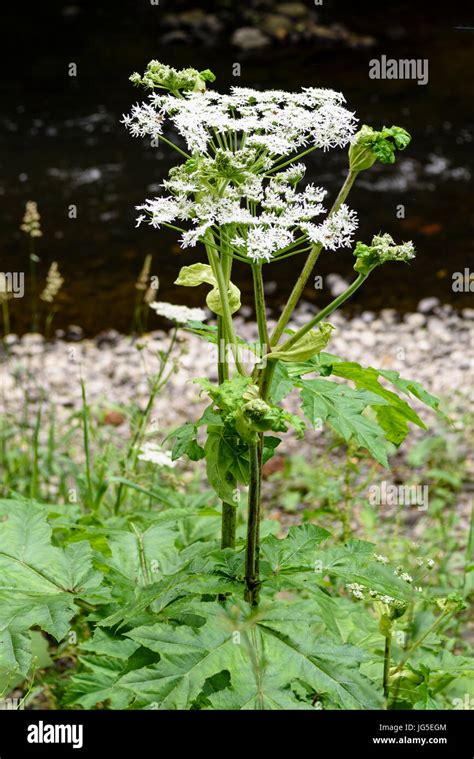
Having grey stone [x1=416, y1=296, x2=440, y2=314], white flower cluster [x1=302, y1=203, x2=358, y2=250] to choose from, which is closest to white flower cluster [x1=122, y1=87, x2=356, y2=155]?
white flower cluster [x1=302, y1=203, x2=358, y2=250]

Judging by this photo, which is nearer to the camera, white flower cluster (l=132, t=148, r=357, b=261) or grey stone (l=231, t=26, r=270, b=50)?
white flower cluster (l=132, t=148, r=357, b=261)

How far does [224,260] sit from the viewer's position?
1.64 m

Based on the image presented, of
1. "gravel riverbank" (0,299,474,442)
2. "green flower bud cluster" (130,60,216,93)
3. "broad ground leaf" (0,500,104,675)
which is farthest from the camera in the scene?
"gravel riverbank" (0,299,474,442)

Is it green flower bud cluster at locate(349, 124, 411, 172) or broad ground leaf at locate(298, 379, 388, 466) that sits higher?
green flower bud cluster at locate(349, 124, 411, 172)

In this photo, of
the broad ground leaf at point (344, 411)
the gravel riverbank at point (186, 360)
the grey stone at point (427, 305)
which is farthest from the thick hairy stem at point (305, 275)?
the grey stone at point (427, 305)

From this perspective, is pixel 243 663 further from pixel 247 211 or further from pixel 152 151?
pixel 152 151

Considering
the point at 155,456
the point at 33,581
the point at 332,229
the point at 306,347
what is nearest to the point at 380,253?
the point at 332,229

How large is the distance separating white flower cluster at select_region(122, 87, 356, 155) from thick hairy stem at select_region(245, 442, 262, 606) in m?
0.52

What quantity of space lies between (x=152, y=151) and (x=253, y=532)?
20.2ft

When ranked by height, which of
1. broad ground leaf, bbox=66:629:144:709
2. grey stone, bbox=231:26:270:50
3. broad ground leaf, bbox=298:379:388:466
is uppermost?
grey stone, bbox=231:26:270:50

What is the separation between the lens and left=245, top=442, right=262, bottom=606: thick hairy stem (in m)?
1.54

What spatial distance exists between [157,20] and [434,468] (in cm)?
707

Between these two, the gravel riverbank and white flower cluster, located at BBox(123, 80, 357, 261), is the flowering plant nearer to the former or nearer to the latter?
white flower cluster, located at BBox(123, 80, 357, 261)

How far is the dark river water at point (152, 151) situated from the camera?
595 cm
